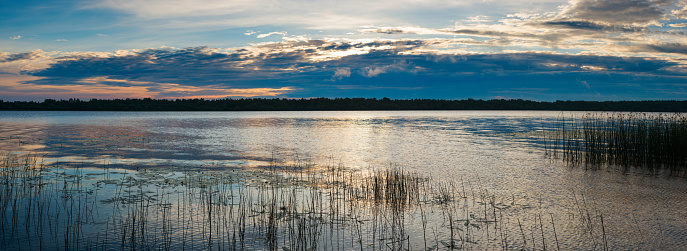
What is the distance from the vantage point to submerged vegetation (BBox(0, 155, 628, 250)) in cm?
741

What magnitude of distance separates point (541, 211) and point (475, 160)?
8.69 meters

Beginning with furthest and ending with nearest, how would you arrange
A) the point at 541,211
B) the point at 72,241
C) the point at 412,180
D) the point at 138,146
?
the point at 138,146 < the point at 412,180 < the point at 541,211 < the point at 72,241

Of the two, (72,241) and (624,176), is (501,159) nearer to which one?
(624,176)

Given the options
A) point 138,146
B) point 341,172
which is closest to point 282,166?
point 341,172

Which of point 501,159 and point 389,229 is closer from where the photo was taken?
point 389,229

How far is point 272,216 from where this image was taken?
816cm

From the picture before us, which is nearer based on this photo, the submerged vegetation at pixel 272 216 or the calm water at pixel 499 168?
the submerged vegetation at pixel 272 216

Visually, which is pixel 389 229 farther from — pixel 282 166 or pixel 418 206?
pixel 282 166

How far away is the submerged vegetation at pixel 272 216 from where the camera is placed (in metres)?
7.41

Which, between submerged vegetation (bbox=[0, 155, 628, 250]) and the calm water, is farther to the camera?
the calm water

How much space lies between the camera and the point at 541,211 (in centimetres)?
959

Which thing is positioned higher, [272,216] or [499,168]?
[272,216]

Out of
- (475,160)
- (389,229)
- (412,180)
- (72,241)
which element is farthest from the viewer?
(475,160)

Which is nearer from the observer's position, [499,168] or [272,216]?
[272,216]
